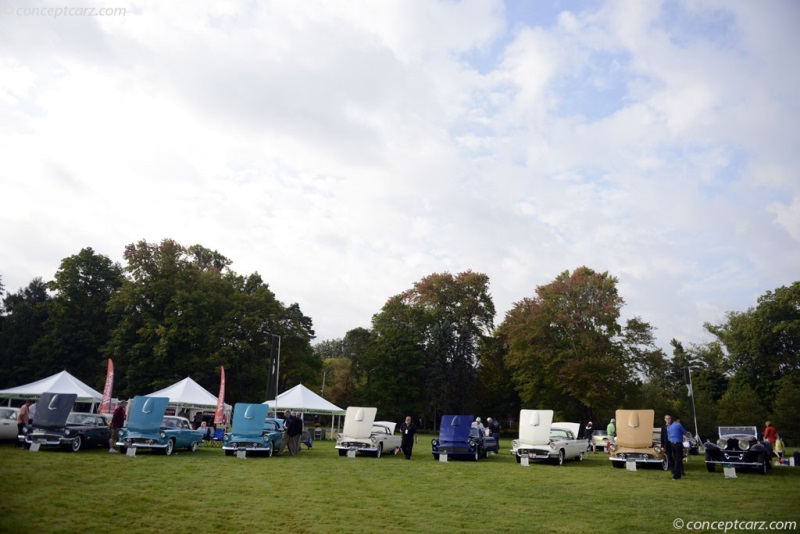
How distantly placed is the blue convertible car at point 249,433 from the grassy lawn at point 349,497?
2088mm

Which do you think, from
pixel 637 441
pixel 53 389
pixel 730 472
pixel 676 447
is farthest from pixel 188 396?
pixel 730 472

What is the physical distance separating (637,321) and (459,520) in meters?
40.4

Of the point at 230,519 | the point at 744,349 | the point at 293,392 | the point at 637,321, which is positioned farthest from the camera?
the point at 744,349

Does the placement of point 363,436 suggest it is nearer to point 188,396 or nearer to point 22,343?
point 188,396

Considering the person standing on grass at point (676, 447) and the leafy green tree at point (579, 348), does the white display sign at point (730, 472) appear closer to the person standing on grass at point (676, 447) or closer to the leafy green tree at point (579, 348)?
the person standing on grass at point (676, 447)

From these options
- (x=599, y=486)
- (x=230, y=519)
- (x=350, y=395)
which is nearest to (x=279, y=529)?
(x=230, y=519)

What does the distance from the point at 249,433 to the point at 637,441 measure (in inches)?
528

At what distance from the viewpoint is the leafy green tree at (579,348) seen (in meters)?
43.1

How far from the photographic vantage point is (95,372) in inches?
1898

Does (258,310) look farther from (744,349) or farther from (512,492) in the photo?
(744,349)

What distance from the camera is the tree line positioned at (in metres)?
43.8

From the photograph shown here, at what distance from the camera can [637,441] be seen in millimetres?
18906

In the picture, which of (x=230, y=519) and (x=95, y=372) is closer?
(x=230, y=519)

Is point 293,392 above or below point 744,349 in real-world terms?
below
